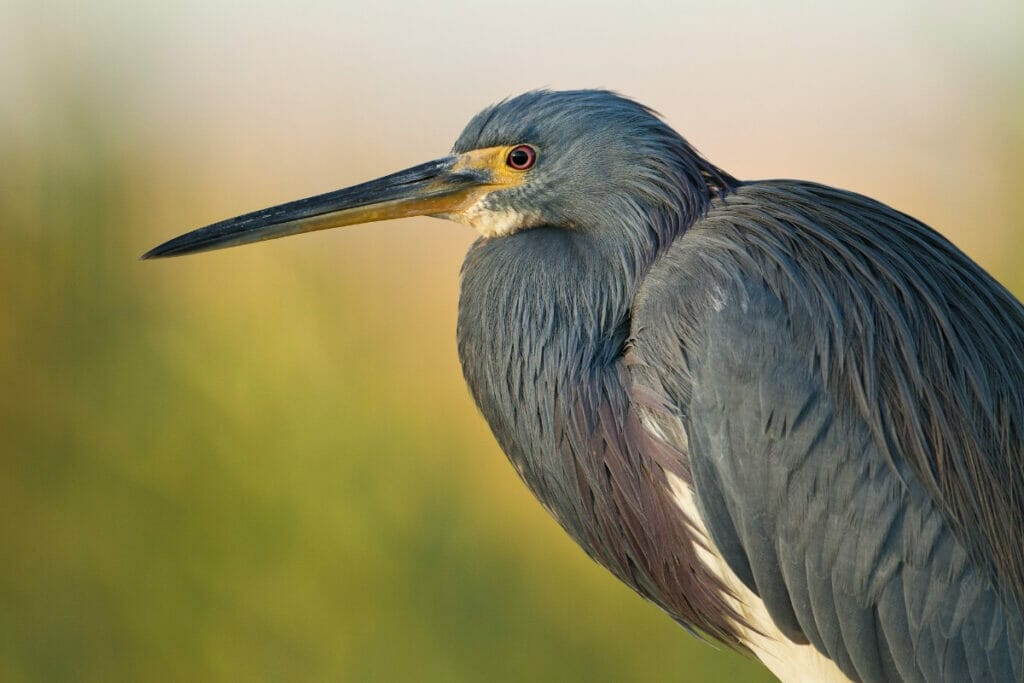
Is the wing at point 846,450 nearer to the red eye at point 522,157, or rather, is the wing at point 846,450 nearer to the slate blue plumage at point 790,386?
the slate blue plumage at point 790,386

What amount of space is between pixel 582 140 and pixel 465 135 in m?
0.26

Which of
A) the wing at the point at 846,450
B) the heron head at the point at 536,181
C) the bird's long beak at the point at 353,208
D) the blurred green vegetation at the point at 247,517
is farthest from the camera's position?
the blurred green vegetation at the point at 247,517

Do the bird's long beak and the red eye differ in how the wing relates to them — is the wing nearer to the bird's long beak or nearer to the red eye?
the red eye

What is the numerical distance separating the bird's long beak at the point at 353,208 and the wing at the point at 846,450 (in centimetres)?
51

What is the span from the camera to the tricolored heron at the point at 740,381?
2.19 m

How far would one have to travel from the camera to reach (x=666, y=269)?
234 centimetres

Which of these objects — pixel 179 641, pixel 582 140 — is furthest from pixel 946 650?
pixel 179 641

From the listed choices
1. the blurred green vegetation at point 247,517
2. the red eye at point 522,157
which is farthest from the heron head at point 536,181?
the blurred green vegetation at point 247,517

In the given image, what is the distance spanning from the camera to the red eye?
2.52 metres

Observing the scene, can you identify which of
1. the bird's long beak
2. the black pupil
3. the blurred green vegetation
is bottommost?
the blurred green vegetation

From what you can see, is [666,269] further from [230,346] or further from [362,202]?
[230,346]

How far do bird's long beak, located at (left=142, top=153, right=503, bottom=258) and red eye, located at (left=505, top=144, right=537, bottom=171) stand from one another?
11cm

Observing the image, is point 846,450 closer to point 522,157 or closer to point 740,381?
point 740,381

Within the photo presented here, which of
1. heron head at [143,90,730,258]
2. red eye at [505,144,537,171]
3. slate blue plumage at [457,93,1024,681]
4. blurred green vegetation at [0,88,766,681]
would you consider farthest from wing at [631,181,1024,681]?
blurred green vegetation at [0,88,766,681]
